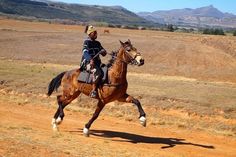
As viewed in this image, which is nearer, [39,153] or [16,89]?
[39,153]

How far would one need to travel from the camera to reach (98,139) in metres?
15.6

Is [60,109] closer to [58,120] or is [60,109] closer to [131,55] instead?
[58,120]

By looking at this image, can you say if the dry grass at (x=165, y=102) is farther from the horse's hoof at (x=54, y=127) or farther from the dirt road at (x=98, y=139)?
the horse's hoof at (x=54, y=127)

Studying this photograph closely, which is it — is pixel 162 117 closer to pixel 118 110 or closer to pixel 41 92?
pixel 118 110

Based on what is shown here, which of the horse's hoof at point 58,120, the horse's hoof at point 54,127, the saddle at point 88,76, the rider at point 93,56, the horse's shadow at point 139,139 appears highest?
the rider at point 93,56

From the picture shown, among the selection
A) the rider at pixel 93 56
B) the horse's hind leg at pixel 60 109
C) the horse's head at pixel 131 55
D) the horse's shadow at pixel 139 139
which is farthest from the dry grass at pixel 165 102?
the horse's head at pixel 131 55

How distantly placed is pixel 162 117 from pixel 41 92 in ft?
22.7

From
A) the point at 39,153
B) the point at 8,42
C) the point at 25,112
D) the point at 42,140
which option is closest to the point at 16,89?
the point at 25,112

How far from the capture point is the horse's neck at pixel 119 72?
15.1 metres

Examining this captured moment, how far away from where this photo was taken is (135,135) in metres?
17.0

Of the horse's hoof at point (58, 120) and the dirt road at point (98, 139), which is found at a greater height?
the horse's hoof at point (58, 120)

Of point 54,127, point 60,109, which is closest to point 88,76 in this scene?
point 60,109

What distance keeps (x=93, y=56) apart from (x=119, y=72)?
1.16 m

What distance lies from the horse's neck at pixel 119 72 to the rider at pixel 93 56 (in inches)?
21.2
